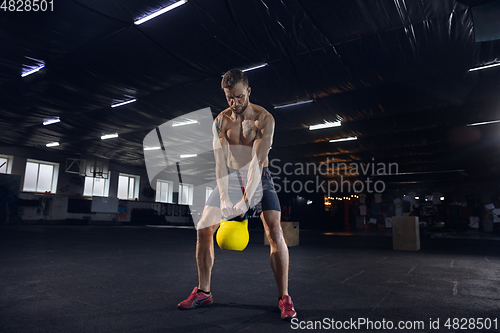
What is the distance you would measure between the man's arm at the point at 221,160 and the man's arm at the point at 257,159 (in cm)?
13

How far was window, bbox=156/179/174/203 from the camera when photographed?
21400mm

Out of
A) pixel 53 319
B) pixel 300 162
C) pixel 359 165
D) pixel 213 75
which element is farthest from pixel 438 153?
pixel 53 319

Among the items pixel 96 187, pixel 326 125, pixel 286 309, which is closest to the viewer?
pixel 286 309

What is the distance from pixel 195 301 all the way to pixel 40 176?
17.2 m

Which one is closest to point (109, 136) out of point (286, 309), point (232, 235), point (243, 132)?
point (243, 132)

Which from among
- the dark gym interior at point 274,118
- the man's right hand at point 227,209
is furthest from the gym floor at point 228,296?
the man's right hand at point 227,209

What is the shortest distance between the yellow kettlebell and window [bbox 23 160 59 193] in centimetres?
1692

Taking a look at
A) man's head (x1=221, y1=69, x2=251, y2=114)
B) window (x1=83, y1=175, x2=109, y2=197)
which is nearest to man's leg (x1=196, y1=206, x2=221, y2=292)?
man's head (x1=221, y1=69, x2=251, y2=114)

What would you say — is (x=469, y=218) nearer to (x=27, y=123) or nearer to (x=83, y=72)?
(x=83, y=72)

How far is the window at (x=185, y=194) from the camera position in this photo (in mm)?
22916

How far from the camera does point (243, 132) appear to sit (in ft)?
7.15

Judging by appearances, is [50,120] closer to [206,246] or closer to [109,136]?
[109,136]

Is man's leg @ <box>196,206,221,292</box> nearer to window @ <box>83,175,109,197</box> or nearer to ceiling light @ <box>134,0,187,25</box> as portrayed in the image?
ceiling light @ <box>134,0,187,25</box>

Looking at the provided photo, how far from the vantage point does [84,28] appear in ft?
15.8
